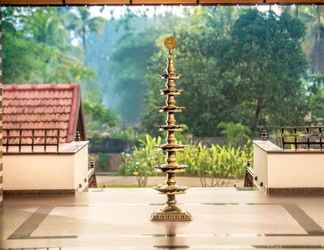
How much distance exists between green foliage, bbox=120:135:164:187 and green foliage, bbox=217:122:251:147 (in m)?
1.84

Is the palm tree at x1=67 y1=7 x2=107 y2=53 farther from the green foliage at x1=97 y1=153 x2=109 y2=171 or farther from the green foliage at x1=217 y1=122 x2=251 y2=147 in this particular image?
the green foliage at x1=217 y1=122 x2=251 y2=147

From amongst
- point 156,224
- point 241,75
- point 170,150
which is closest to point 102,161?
point 241,75

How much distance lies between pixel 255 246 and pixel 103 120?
15.2 meters

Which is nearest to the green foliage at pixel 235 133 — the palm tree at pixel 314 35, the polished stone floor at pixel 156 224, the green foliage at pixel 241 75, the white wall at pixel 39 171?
the green foliage at pixel 241 75

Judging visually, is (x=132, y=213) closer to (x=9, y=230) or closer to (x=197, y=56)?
(x=9, y=230)

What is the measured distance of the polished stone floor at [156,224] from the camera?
6.81m

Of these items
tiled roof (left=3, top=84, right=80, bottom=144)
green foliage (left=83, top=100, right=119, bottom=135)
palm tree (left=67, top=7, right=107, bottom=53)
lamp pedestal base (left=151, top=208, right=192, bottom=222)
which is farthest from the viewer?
palm tree (left=67, top=7, right=107, bottom=53)

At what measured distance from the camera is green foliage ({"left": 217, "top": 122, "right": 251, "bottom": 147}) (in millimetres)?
19781

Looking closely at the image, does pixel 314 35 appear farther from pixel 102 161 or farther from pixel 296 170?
pixel 296 170

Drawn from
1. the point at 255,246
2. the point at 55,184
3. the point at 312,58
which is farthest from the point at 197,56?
the point at 255,246

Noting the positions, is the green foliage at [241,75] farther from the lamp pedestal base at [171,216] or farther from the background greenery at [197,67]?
the lamp pedestal base at [171,216]

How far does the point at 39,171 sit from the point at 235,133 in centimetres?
1020

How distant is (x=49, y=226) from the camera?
7.79m

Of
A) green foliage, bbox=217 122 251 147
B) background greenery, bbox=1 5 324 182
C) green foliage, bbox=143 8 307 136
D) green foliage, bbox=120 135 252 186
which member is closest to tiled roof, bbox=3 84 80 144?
green foliage, bbox=120 135 252 186
